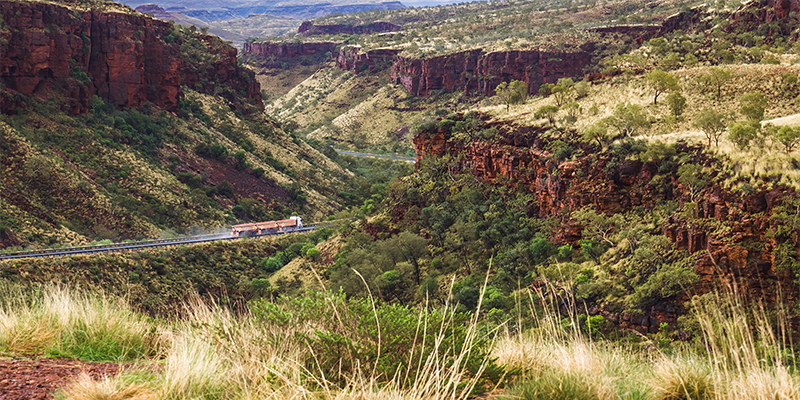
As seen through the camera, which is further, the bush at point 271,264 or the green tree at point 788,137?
the bush at point 271,264

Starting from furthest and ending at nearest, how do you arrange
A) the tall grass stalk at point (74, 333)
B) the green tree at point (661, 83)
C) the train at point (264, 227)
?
the train at point (264, 227)
the green tree at point (661, 83)
the tall grass stalk at point (74, 333)

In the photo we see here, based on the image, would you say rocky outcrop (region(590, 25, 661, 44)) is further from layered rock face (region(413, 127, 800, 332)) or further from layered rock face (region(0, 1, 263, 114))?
layered rock face (region(0, 1, 263, 114))

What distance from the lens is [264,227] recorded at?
193 ft

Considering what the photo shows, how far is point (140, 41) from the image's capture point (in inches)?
2808

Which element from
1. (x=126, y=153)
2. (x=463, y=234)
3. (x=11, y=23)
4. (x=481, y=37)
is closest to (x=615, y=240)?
(x=463, y=234)

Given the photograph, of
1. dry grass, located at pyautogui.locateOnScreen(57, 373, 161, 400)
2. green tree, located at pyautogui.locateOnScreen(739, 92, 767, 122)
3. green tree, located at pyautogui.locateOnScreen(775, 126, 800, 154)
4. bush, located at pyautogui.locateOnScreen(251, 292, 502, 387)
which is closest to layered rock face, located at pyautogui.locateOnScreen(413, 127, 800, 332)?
green tree, located at pyautogui.locateOnScreen(775, 126, 800, 154)

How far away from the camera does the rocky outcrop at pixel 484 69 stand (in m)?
111

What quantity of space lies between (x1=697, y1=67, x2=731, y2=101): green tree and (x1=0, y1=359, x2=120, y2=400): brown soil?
1563 inches

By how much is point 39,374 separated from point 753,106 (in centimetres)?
3502

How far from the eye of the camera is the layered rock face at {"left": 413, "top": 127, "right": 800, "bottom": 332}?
23109 millimetres

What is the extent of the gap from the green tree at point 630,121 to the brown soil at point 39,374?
105ft

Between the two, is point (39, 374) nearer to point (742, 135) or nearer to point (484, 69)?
point (742, 135)

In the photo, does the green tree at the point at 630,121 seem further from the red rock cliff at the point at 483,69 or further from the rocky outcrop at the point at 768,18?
the red rock cliff at the point at 483,69

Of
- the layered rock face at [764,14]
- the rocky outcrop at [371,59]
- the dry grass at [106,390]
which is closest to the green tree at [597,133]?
the dry grass at [106,390]
